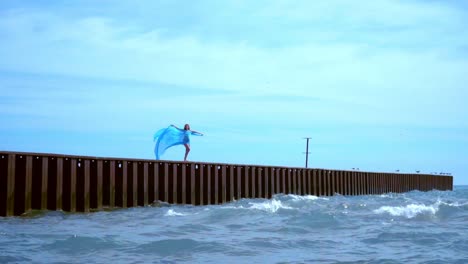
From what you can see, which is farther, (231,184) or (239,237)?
(231,184)

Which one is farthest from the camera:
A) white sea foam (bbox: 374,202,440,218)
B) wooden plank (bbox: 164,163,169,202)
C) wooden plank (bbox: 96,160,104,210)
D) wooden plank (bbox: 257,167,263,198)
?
wooden plank (bbox: 257,167,263,198)

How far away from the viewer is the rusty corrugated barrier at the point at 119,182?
604 inches

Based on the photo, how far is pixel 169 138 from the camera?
2255 centimetres

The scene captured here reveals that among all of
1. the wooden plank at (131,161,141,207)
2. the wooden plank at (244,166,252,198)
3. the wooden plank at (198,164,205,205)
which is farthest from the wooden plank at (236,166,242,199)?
the wooden plank at (131,161,141,207)

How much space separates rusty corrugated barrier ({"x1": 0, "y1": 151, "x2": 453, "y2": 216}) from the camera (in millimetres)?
15336

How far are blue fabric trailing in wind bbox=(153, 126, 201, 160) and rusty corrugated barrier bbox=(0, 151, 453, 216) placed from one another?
116 centimetres

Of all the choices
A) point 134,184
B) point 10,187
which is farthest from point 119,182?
point 10,187

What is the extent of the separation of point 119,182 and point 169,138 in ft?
15.5

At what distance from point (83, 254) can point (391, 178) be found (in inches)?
1513

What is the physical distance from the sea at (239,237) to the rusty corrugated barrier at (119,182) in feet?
1.92

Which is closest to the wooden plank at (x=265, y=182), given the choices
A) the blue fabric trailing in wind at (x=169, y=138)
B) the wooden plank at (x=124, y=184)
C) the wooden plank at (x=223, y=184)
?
the wooden plank at (x=223, y=184)

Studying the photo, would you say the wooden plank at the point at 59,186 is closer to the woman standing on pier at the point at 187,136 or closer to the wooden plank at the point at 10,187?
the wooden plank at the point at 10,187

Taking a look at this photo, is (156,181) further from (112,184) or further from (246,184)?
(246,184)

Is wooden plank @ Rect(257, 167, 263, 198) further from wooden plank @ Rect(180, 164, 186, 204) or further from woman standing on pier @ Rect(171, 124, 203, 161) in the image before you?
wooden plank @ Rect(180, 164, 186, 204)
